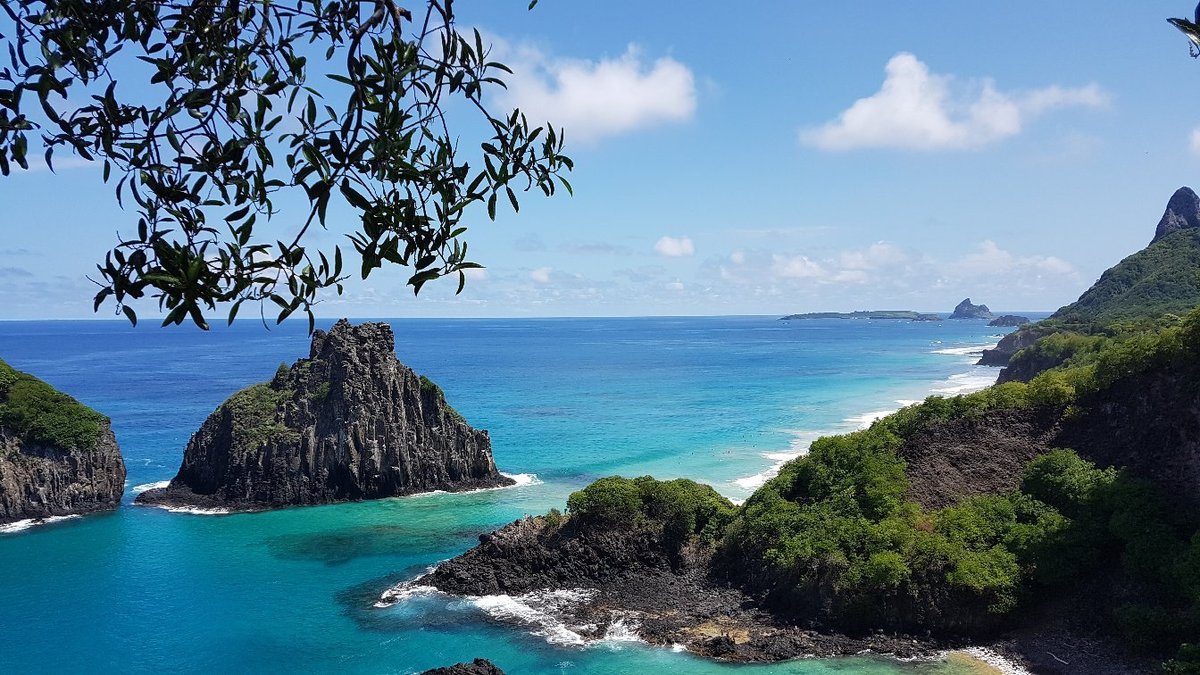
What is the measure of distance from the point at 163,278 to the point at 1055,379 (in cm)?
3842

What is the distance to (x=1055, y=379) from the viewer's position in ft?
115

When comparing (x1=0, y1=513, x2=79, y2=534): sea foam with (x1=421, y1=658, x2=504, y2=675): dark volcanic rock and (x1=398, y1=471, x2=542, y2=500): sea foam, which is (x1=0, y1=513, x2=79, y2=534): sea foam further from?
(x1=421, y1=658, x2=504, y2=675): dark volcanic rock

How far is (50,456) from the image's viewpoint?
45688mm

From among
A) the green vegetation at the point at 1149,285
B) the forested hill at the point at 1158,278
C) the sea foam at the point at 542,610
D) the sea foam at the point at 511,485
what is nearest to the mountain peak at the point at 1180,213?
the forested hill at the point at 1158,278

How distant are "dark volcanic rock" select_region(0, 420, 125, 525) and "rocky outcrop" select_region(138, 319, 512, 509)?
295cm

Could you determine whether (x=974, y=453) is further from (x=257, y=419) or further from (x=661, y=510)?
(x=257, y=419)

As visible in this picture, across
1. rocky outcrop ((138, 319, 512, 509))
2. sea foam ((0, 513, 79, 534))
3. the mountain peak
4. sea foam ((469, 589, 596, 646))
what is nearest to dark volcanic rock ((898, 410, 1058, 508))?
sea foam ((469, 589, 596, 646))

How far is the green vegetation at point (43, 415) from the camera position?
44.5m

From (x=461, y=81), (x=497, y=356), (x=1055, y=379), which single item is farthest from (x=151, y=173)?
(x=497, y=356)

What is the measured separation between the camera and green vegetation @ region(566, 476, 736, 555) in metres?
33.5

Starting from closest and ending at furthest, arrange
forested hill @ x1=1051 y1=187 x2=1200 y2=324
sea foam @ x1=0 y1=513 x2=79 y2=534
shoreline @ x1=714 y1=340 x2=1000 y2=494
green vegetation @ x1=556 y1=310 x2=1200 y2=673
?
green vegetation @ x1=556 y1=310 x2=1200 y2=673 < sea foam @ x1=0 y1=513 x2=79 y2=534 < shoreline @ x1=714 y1=340 x2=1000 y2=494 < forested hill @ x1=1051 y1=187 x2=1200 y2=324

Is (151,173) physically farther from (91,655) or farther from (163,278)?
(91,655)

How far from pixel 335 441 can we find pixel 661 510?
25.2 metres

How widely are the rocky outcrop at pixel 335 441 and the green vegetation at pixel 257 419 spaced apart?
6 centimetres
